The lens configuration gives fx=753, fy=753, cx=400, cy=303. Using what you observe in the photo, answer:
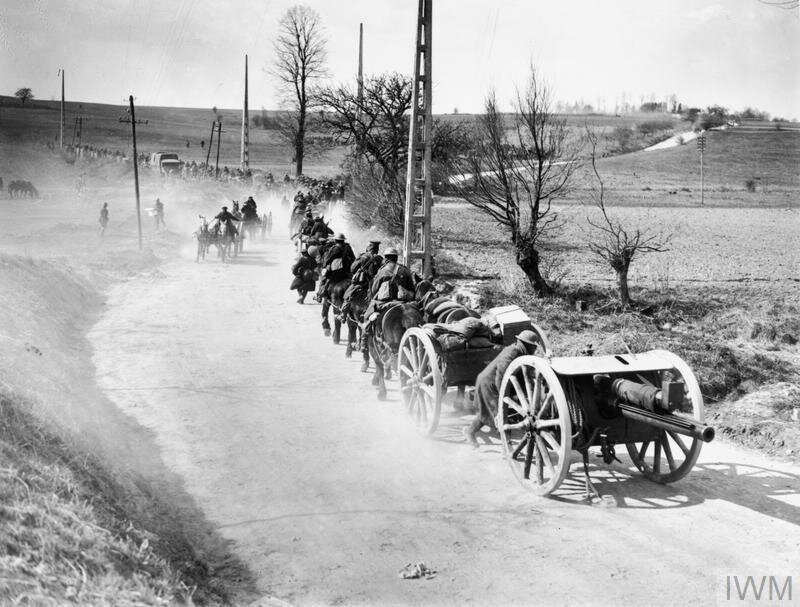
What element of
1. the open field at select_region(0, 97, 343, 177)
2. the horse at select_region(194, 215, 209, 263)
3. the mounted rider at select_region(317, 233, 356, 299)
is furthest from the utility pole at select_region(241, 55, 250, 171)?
the mounted rider at select_region(317, 233, 356, 299)

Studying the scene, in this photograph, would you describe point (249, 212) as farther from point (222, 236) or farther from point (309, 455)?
point (309, 455)

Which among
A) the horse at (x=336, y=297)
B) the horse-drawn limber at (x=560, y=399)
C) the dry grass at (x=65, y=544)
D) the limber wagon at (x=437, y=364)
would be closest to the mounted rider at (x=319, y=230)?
the horse at (x=336, y=297)

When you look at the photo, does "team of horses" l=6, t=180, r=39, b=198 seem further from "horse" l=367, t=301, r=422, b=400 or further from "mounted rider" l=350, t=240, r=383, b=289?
"horse" l=367, t=301, r=422, b=400

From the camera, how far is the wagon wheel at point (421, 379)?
832 cm

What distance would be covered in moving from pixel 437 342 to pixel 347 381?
307 cm

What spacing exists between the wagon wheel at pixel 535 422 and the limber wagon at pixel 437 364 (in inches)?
39.2

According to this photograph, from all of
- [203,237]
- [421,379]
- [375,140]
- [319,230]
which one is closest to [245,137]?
[375,140]

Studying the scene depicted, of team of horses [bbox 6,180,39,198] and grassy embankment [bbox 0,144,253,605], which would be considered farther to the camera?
team of horses [bbox 6,180,39,198]

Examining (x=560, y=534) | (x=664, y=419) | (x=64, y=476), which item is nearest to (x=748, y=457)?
(x=664, y=419)

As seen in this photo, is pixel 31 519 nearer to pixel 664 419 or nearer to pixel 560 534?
pixel 560 534

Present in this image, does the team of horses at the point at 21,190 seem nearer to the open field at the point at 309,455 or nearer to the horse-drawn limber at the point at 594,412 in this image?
the open field at the point at 309,455

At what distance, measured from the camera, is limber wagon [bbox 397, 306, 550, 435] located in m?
8.42

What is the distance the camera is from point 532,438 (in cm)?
708

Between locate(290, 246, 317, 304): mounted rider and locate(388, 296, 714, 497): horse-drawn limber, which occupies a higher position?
locate(290, 246, 317, 304): mounted rider
